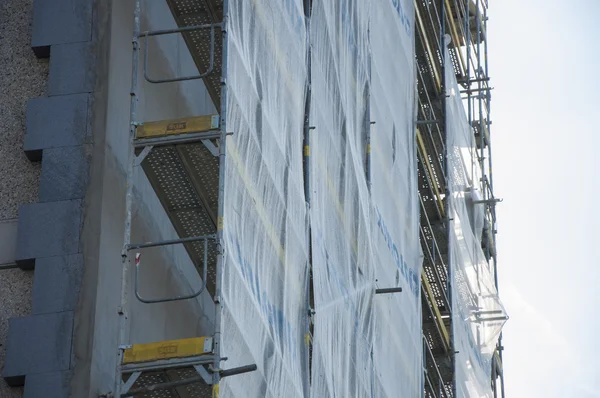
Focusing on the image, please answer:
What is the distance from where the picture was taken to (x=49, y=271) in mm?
9000

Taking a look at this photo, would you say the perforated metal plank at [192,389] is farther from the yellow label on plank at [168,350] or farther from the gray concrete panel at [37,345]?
the gray concrete panel at [37,345]

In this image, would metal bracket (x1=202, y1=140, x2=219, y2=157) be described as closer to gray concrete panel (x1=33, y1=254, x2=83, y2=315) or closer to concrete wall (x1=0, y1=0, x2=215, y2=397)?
concrete wall (x1=0, y1=0, x2=215, y2=397)

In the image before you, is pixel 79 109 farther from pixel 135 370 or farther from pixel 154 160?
pixel 135 370

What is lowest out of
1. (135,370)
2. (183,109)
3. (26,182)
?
(135,370)

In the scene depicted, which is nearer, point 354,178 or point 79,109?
point 79,109

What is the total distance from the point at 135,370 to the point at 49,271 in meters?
0.94

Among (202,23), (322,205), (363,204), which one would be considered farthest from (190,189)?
(363,204)

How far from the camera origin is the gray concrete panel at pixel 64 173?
9.21 m

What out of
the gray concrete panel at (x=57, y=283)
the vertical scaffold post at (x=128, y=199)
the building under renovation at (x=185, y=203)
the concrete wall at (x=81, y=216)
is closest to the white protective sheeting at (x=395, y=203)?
the building under renovation at (x=185, y=203)

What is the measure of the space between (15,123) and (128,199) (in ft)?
3.70

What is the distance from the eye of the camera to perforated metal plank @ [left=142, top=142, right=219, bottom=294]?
980 cm

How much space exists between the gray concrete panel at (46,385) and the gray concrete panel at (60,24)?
96.2 inches

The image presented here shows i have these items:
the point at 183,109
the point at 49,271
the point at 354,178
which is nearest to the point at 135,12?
the point at 183,109

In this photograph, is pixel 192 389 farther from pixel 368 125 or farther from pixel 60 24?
pixel 368 125
